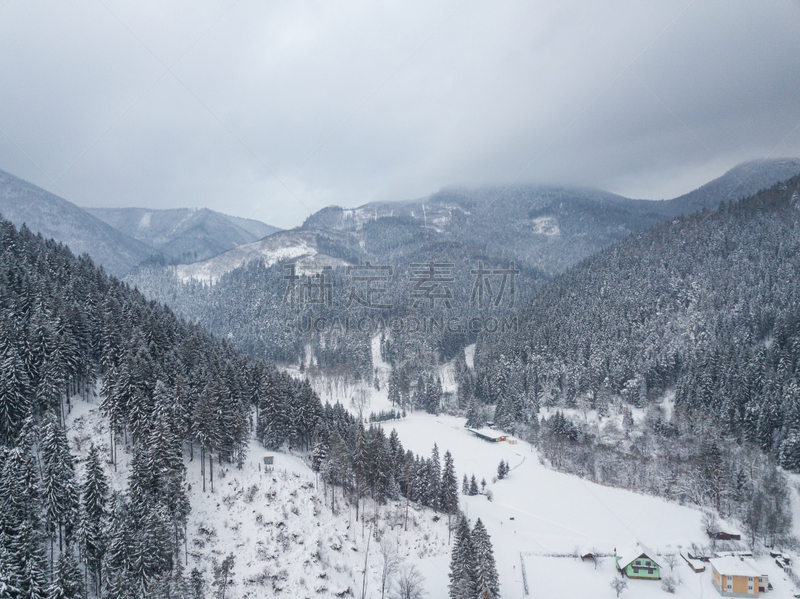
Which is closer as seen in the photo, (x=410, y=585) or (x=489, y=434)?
(x=410, y=585)

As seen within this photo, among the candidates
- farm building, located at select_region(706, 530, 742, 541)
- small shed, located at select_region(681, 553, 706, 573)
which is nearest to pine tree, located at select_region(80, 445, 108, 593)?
small shed, located at select_region(681, 553, 706, 573)

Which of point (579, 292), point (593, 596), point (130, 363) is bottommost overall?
point (593, 596)

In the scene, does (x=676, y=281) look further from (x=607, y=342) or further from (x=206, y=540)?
(x=206, y=540)

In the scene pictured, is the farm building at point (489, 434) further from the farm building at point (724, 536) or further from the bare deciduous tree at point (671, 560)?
the bare deciduous tree at point (671, 560)

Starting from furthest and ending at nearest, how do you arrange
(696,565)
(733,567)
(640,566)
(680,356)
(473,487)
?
(680,356)
(473,487)
(696,565)
(640,566)
(733,567)

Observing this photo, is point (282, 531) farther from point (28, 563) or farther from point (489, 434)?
point (489, 434)

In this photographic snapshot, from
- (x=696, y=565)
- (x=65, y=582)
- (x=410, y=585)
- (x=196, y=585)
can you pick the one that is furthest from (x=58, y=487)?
(x=696, y=565)

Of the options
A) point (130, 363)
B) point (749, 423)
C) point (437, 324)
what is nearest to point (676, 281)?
point (749, 423)
